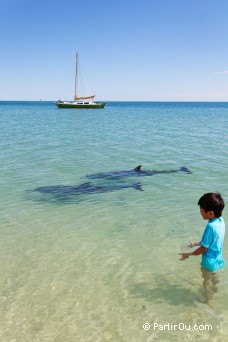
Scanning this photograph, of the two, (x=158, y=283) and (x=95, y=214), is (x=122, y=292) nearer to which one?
(x=158, y=283)

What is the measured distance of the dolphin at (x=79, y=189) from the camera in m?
10.7

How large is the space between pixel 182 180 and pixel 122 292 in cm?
822

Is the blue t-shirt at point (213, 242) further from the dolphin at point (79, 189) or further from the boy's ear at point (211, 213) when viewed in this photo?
the dolphin at point (79, 189)

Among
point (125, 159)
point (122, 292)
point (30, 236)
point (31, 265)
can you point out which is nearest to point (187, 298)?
point (122, 292)

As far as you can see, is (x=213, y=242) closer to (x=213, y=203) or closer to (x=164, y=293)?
(x=213, y=203)

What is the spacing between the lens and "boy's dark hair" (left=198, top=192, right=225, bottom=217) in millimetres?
4078

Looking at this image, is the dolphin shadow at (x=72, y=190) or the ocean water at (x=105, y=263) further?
the dolphin shadow at (x=72, y=190)

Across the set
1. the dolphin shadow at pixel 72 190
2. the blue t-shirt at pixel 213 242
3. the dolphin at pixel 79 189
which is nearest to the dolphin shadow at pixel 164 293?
the blue t-shirt at pixel 213 242

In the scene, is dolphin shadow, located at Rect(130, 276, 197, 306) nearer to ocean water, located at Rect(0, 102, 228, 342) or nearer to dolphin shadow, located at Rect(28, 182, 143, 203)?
ocean water, located at Rect(0, 102, 228, 342)

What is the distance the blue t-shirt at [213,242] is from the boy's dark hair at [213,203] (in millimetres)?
175

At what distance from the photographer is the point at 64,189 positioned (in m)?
11.2

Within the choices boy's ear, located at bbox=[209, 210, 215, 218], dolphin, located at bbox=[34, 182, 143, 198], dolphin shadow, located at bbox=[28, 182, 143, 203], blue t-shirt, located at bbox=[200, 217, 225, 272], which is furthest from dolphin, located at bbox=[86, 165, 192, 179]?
boy's ear, located at bbox=[209, 210, 215, 218]

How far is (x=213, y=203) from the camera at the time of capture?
161 inches

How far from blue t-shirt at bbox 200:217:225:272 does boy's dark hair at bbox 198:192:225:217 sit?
175 millimetres
